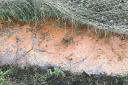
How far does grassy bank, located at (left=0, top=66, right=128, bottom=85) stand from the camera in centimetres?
438

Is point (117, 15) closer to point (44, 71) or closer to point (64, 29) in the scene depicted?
point (64, 29)

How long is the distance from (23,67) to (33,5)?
2.33 ft

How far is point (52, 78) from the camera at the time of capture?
14.5ft

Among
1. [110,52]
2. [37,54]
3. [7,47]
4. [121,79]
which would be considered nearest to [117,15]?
[110,52]

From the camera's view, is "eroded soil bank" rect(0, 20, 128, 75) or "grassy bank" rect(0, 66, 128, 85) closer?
"grassy bank" rect(0, 66, 128, 85)

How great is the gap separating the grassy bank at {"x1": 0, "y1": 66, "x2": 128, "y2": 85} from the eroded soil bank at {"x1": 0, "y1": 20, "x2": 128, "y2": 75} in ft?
0.30

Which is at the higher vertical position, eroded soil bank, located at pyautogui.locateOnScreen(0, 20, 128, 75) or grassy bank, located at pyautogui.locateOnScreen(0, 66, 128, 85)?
eroded soil bank, located at pyautogui.locateOnScreen(0, 20, 128, 75)

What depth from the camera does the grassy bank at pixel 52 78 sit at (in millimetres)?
4376

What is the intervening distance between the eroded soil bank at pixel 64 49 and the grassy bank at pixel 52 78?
9 cm

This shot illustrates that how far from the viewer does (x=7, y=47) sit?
4.70 meters

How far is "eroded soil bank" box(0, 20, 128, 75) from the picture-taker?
4.55 meters

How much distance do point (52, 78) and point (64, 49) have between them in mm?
410

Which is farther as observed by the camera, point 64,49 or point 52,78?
point 64,49

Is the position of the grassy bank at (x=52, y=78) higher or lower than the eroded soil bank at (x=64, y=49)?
lower
